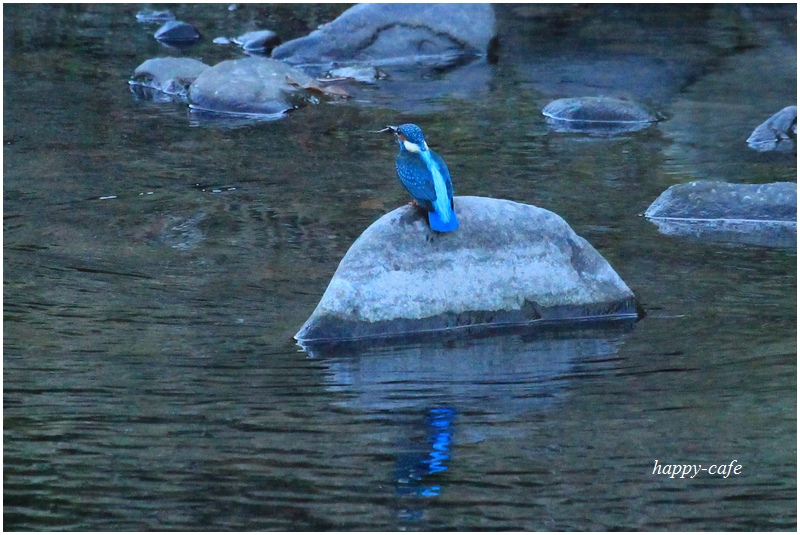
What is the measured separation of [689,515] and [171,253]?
3.98 meters

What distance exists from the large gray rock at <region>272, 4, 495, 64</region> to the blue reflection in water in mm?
9665

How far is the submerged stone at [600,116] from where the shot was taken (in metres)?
10.6

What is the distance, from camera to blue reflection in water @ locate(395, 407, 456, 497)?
4004mm

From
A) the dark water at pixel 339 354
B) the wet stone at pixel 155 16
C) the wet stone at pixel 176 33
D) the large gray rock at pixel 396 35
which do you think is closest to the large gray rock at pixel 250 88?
the dark water at pixel 339 354

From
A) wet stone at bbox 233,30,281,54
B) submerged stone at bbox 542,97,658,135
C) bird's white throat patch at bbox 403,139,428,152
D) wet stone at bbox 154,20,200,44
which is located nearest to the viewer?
bird's white throat patch at bbox 403,139,428,152

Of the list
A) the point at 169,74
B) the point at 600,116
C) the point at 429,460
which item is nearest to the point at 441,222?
the point at 429,460

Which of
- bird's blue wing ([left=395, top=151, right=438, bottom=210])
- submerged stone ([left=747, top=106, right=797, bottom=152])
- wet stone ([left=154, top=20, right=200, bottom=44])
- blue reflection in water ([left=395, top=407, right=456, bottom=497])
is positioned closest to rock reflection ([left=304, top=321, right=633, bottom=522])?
blue reflection in water ([left=395, top=407, right=456, bottom=497])

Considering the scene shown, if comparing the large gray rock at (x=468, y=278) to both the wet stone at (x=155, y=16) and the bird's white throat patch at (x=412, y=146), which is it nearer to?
the bird's white throat patch at (x=412, y=146)

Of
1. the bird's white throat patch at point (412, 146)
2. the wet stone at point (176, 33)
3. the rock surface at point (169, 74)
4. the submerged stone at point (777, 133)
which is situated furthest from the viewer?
the wet stone at point (176, 33)

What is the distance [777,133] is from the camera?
32.9 feet

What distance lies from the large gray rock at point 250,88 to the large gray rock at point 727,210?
15.1ft

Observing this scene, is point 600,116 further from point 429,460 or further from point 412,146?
point 429,460

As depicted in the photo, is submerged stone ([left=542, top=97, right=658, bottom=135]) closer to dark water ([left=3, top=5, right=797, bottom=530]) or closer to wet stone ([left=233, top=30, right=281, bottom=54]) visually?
dark water ([left=3, top=5, right=797, bottom=530])

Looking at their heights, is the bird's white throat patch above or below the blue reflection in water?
above
